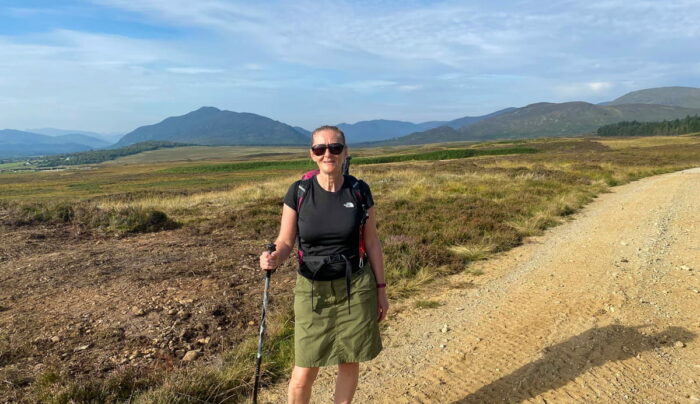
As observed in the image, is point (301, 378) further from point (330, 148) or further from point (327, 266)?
point (330, 148)

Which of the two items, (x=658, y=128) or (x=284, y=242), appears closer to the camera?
(x=284, y=242)

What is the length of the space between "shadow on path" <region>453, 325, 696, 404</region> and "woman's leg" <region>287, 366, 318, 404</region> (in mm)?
1478

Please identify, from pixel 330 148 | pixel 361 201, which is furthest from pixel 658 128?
pixel 330 148

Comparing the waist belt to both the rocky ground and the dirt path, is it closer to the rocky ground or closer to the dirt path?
the dirt path

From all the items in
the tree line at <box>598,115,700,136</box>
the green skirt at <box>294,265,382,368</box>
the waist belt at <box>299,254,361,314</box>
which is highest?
the tree line at <box>598,115,700,136</box>

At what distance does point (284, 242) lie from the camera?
3080mm

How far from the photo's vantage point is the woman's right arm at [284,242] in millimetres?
2979

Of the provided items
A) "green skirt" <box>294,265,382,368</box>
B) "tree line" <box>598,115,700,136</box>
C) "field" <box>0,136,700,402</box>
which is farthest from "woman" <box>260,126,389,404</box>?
"tree line" <box>598,115,700,136</box>

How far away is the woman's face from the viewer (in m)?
2.90

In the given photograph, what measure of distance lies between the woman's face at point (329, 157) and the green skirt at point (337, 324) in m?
0.77

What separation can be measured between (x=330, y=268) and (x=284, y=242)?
1.32 feet

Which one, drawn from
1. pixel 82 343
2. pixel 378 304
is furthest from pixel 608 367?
pixel 82 343

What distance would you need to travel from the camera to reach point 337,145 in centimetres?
292

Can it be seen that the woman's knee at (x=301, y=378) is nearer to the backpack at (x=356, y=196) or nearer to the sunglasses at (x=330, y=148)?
the backpack at (x=356, y=196)
